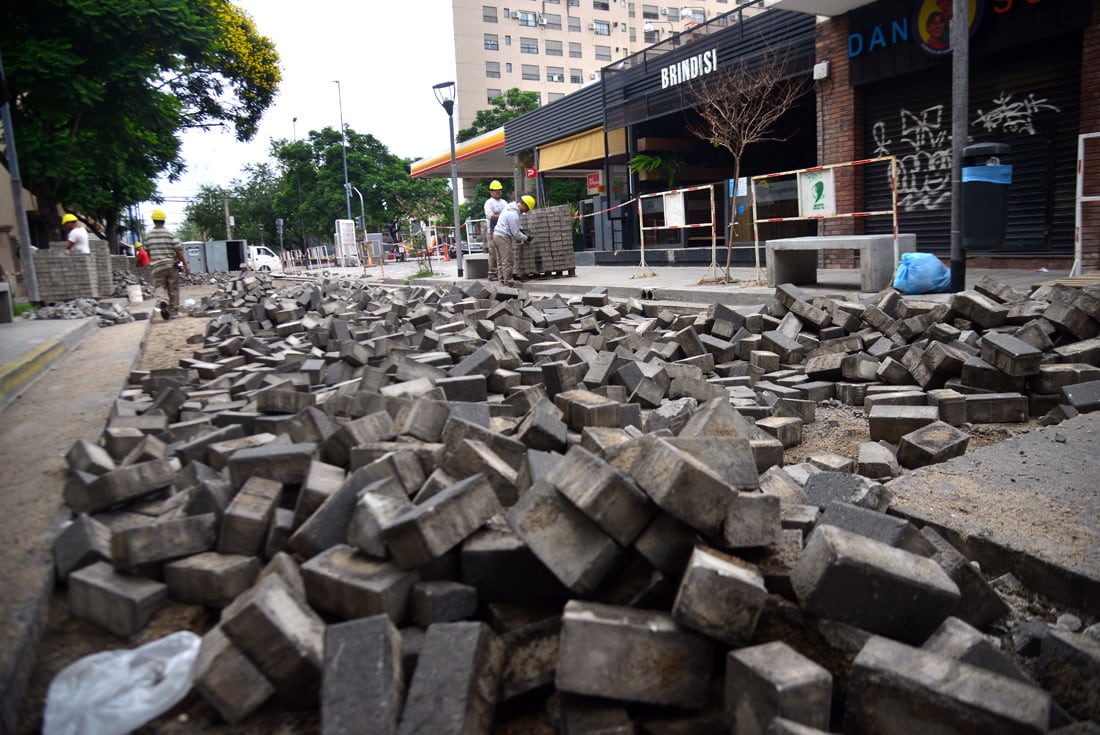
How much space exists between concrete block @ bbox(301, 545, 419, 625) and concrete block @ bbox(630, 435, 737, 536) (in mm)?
788

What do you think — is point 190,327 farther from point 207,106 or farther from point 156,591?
point 207,106

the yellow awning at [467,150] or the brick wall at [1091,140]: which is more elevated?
the yellow awning at [467,150]

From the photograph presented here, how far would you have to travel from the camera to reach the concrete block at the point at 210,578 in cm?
236

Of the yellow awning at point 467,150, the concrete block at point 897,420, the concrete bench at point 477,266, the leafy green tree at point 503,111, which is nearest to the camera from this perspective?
the concrete block at point 897,420

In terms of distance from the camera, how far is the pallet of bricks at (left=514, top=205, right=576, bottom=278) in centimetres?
1461

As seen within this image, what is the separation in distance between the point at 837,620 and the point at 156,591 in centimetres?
207

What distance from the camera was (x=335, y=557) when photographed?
7.52ft

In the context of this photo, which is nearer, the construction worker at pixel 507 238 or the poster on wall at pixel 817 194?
the poster on wall at pixel 817 194

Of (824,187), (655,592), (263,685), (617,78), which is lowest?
(263,685)

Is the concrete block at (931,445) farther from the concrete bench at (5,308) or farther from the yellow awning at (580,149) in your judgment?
the yellow awning at (580,149)

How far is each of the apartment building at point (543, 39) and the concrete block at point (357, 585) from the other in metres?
70.4

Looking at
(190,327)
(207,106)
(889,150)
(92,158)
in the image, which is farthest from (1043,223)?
(207,106)

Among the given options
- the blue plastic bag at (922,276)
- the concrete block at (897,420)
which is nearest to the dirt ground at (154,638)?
the concrete block at (897,420)

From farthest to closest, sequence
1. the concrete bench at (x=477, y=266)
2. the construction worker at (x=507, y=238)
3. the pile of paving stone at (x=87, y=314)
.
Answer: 1. the concrete bench at (x=477, y=266)
2. the construction worker at (x=507, y=238)
3. the pile of paving stone at (x=87, y=314)
